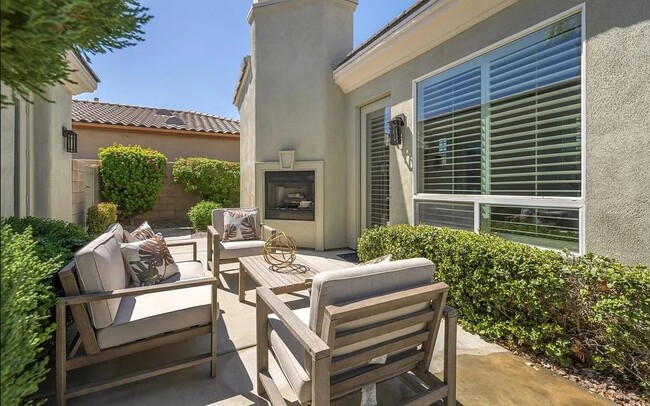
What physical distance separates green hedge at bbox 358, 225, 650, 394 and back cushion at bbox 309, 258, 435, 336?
A: 5.16 ft

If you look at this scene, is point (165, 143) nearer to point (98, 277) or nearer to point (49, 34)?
point (98, 277)

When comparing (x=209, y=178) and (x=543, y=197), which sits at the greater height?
(x=209, y=178)

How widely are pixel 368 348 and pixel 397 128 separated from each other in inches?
185

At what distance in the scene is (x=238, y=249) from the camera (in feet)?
17.8

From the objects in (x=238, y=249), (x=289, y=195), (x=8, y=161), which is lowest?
(x=238, y=249)

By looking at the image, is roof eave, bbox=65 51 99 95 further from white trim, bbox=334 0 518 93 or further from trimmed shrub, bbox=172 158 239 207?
white trim, bbox=334 0 518 93

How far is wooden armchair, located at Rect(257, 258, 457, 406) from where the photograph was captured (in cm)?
185

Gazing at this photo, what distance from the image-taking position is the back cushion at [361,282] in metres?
1.92

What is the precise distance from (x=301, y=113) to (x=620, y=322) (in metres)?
7.00

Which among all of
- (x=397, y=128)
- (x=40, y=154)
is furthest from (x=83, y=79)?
(x=397, y=128)

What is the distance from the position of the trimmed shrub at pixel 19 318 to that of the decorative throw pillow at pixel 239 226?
355cm

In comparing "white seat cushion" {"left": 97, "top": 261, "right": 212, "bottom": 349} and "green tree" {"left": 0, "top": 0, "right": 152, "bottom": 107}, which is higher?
"green tree" {"left": 0, "top": 0, "right": 152, "bottom": 107}

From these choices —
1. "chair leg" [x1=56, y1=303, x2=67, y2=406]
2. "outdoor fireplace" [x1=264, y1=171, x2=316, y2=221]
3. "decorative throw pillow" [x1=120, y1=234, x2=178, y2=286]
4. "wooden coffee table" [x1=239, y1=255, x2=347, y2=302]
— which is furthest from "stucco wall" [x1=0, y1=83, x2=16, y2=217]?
"outdoor fireplace" [x1=264, y1=171, x2=316, y2=221]

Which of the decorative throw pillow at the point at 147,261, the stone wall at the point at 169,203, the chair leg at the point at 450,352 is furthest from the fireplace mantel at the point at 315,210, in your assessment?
the chair leg at the point at 450,352
